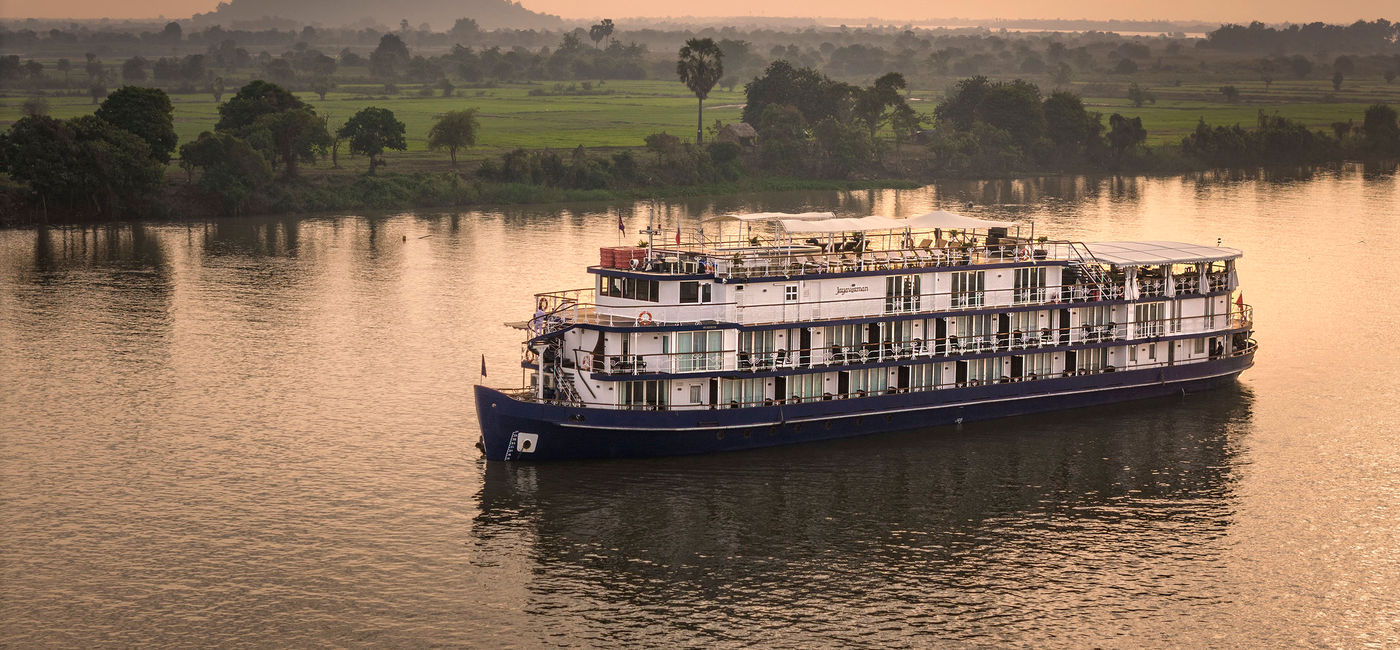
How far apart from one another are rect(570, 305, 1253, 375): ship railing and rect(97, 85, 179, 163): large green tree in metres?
79.2

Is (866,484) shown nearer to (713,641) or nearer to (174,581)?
(713,641)

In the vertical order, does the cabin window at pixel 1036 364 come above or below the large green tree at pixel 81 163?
below

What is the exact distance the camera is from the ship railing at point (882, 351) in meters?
53.8

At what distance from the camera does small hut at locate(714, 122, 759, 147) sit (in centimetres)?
15662

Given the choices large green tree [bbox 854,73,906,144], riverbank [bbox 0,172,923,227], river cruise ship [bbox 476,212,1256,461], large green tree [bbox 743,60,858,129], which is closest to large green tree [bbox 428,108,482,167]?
riverbank [bbox 0,172,923,227]

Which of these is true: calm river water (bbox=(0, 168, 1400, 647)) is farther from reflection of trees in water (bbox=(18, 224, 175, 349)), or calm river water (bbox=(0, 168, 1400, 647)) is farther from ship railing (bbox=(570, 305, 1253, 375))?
ship railing (bbox=(570, 305, 1253, 375))

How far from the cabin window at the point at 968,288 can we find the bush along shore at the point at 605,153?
255 ft

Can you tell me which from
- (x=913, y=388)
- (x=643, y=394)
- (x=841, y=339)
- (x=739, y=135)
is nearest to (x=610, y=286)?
(x=643, y=394)

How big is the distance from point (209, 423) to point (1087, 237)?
222 ft

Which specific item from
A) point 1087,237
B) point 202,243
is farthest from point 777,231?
point 202,243

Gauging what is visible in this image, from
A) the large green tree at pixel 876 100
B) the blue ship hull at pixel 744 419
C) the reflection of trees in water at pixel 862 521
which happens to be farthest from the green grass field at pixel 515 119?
A: the reflection of trees in water at pixel 862 521

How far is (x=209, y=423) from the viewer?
5909 centimetres

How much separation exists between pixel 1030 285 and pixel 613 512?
70.3 ft

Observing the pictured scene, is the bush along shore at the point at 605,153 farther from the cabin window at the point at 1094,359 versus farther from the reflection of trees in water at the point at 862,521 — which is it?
the cabin window at the point at 1094,359
